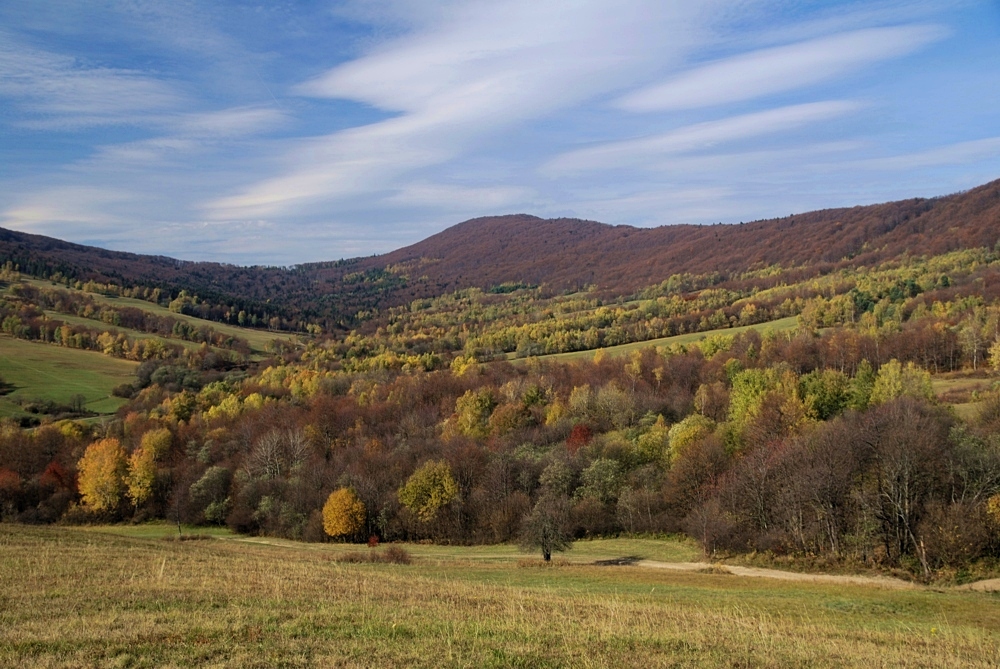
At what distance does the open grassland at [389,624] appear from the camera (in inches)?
425

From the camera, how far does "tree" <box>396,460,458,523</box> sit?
62.9 m

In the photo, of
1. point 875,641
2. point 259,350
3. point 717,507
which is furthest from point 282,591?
point 259,350

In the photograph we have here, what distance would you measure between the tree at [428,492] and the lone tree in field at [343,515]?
165 inches

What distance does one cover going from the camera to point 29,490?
261 ft

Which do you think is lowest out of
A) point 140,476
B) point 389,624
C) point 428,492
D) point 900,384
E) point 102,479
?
point 102,479

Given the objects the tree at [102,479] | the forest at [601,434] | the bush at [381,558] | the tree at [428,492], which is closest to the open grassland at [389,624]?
the bush at [381,558]

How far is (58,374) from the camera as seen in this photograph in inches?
4628

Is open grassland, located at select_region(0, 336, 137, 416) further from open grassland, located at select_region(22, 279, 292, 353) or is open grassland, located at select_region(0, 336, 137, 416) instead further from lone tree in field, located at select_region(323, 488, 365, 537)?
lone tree in field, located at select_region(323, 488, 365, 537)

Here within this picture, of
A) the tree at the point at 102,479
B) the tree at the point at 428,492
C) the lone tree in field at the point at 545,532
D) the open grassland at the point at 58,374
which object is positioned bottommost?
the tree at the point at 102,479

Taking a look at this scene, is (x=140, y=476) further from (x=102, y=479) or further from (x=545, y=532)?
(x=545, y=532)

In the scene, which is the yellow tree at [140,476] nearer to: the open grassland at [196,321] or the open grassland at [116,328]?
the open grassland at [116,328]

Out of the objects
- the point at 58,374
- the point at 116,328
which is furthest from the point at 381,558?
the point at 116,328

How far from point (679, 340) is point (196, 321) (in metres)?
129

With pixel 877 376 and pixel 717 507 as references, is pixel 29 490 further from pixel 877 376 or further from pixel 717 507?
pixel 877 376
